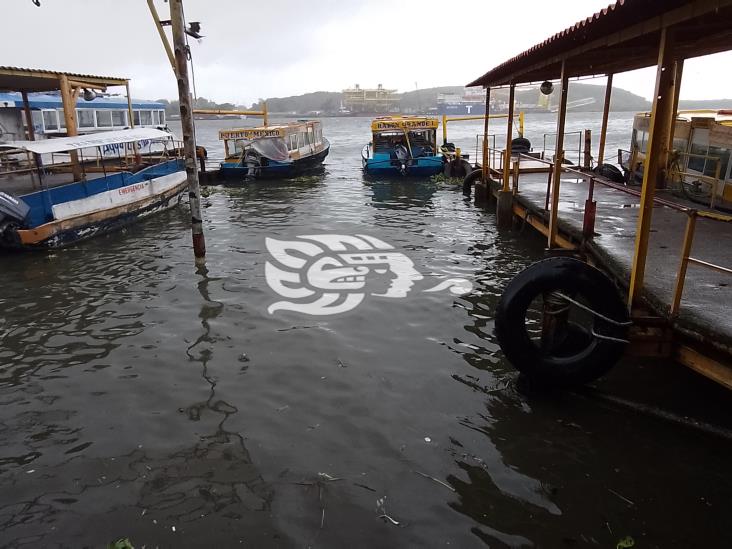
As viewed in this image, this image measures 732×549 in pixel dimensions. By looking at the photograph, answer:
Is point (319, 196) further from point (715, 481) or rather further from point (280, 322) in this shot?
point (715, 481)

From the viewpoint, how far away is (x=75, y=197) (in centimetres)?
1368

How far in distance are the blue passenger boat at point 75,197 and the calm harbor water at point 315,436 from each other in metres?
3.57

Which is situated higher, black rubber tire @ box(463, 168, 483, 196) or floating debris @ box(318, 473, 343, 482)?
black rubber tire @ box(463, 168, 483, 196)

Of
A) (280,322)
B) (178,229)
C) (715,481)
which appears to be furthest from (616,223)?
(178,229)

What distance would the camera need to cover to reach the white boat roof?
40.5 feet

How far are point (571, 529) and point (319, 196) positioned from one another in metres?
17.3

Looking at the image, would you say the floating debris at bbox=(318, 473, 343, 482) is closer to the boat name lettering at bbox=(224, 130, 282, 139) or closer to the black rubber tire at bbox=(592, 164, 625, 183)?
the black rubber tire at bbox=(592, 164, 625, 183)

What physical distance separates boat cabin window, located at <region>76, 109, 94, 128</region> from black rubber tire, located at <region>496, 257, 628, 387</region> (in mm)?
29846

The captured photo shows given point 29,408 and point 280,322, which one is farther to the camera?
point 280,322

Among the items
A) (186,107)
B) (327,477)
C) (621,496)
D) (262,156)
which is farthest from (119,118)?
(621,496)

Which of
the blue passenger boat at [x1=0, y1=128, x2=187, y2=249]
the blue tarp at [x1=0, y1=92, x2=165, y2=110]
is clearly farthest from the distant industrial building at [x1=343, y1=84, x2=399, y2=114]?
the blue passenger boat at [x1=0, y1=128, x2=187, y2=249]

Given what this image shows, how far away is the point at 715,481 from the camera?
440 centimetres

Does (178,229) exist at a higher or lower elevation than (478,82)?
lower

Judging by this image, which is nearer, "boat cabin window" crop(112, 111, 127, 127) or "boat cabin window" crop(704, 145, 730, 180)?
"boat cabin window" crop(704, 145, 730, 180)
